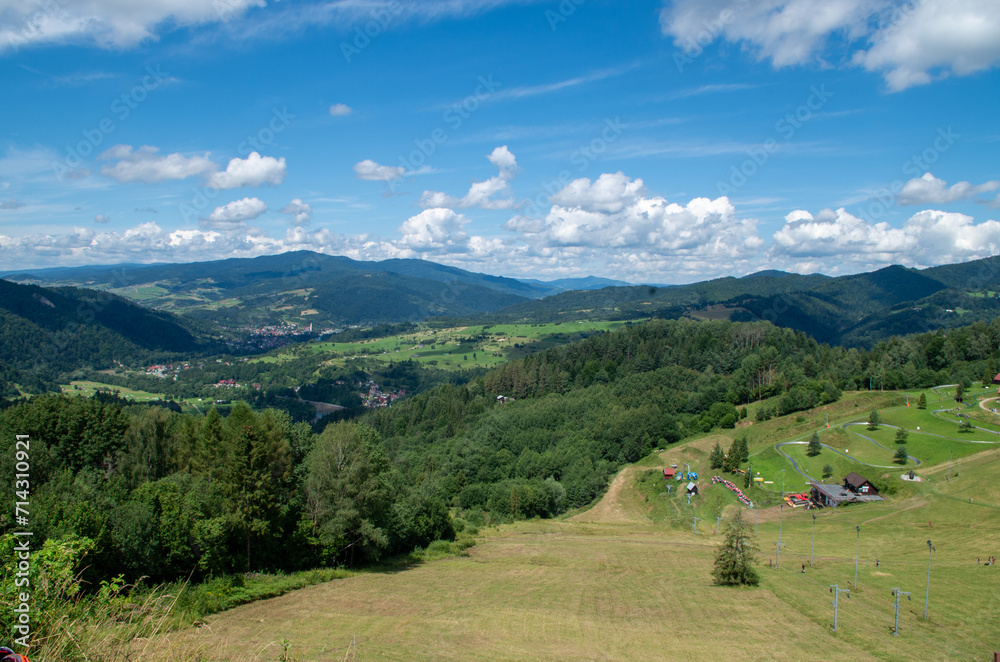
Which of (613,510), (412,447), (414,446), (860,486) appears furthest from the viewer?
(414,446)

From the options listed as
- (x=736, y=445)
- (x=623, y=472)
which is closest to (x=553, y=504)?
(x=623, y=472)

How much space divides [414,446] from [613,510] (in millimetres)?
46048

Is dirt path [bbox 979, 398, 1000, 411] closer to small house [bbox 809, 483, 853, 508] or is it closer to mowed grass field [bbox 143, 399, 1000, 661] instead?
mowed grass field [bbox 143, 399, 1000, 661]

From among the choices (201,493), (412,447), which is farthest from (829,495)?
(412,447)

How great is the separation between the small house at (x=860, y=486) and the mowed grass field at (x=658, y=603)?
5155mm

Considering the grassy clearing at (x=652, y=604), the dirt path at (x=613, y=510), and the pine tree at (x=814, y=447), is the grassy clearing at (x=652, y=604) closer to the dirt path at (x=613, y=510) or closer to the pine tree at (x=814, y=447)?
the dirt path at (x=613, y=510)

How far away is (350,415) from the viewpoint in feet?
459

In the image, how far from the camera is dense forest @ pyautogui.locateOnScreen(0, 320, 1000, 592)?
28219mm

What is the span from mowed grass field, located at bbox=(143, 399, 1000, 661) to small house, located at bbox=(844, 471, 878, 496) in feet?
16.9

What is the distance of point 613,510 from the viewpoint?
69812 mm

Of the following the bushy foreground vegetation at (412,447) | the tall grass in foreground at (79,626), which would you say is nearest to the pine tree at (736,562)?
the bushy foreground vegetation at (412,447)

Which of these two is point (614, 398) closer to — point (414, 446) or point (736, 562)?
point (414, 446)

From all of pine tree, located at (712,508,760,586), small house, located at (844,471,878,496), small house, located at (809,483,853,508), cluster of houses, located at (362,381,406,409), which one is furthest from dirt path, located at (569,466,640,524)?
cluster of houses, located at (362,381,406,409)

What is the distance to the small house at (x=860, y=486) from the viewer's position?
56.7 meters
